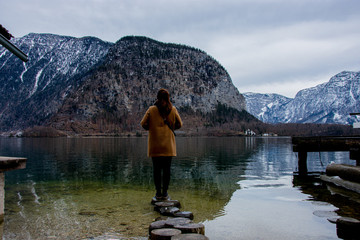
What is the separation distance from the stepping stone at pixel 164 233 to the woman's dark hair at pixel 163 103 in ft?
14.0

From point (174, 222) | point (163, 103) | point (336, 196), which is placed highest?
point (163, 103)

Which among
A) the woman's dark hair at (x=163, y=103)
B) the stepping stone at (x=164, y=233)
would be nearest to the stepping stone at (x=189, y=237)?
the stepping stone at (x=164, y=233)

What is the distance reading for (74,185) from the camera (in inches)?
579

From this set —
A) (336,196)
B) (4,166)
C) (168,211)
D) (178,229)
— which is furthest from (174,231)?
(336,196)

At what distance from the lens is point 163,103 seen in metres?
9.85

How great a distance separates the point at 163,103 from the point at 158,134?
3.20 ft

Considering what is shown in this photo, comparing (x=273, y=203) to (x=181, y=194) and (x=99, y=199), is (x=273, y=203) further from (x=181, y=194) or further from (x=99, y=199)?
(x=99, y=199)

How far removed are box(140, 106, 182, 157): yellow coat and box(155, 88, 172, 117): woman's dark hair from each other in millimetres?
121

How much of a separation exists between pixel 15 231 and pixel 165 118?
4994mm

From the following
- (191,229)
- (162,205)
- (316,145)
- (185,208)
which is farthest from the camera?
(316,145)

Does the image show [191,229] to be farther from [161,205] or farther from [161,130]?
[161,130]

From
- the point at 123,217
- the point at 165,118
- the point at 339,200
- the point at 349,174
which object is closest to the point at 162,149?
the point at 165,118

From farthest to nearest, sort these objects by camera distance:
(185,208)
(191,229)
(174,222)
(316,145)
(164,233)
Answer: (316,145), (185,208), (174,222), (191,229), (164,233)

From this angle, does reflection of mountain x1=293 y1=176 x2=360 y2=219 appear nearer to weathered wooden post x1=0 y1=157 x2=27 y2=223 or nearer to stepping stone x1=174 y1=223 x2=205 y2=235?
stepping stone x1=174 y1=223 x2=205 y2=235
